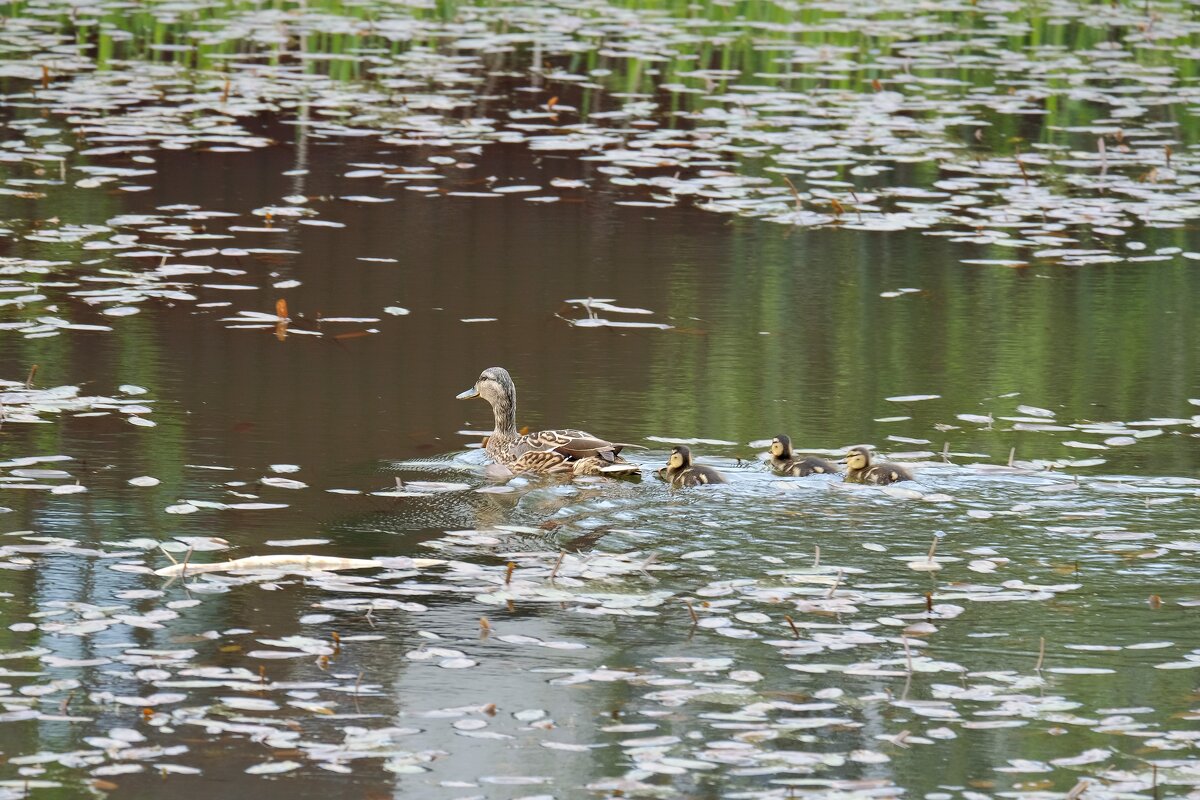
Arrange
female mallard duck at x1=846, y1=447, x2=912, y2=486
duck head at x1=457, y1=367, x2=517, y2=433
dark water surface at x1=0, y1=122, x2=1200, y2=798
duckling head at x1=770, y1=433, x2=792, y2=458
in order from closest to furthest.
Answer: dark water surface at x1=0, y1=122, x2=1200, y2=798 → female mallard duck at x1=846, y1=447, x2=912, y2=486 → duckling head at x1=770, y1=433, x2=792, y2=458 → duck head at x1=457, y1=367, x2=517, y2=433

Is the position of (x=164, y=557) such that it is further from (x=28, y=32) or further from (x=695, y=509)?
(x=28, y=32)

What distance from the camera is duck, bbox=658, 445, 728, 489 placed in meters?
8.43

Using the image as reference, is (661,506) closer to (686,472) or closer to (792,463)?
(686,472)

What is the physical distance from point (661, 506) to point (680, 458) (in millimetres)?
368

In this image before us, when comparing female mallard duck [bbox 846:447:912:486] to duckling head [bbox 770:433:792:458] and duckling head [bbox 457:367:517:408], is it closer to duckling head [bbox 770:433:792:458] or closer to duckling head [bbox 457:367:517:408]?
duckling head [bbox 770:433:792:458]

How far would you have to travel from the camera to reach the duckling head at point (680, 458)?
8.54 meters

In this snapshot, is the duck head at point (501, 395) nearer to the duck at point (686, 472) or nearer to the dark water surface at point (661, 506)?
the dark water surface at point (661, 506)

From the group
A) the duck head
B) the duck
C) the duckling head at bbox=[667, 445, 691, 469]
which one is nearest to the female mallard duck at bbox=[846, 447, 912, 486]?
the duck

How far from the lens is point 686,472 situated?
27.8ft

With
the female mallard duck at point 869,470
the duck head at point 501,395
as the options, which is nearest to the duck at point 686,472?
the female mallard duck at point 869,470

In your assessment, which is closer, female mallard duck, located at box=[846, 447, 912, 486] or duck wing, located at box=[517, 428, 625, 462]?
female mallard duck, located at box=[846, 447, 912, 486]

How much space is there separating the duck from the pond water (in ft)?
0.49

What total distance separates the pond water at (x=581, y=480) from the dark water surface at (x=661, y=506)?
2cm

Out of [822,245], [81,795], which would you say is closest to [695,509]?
[81,795]
